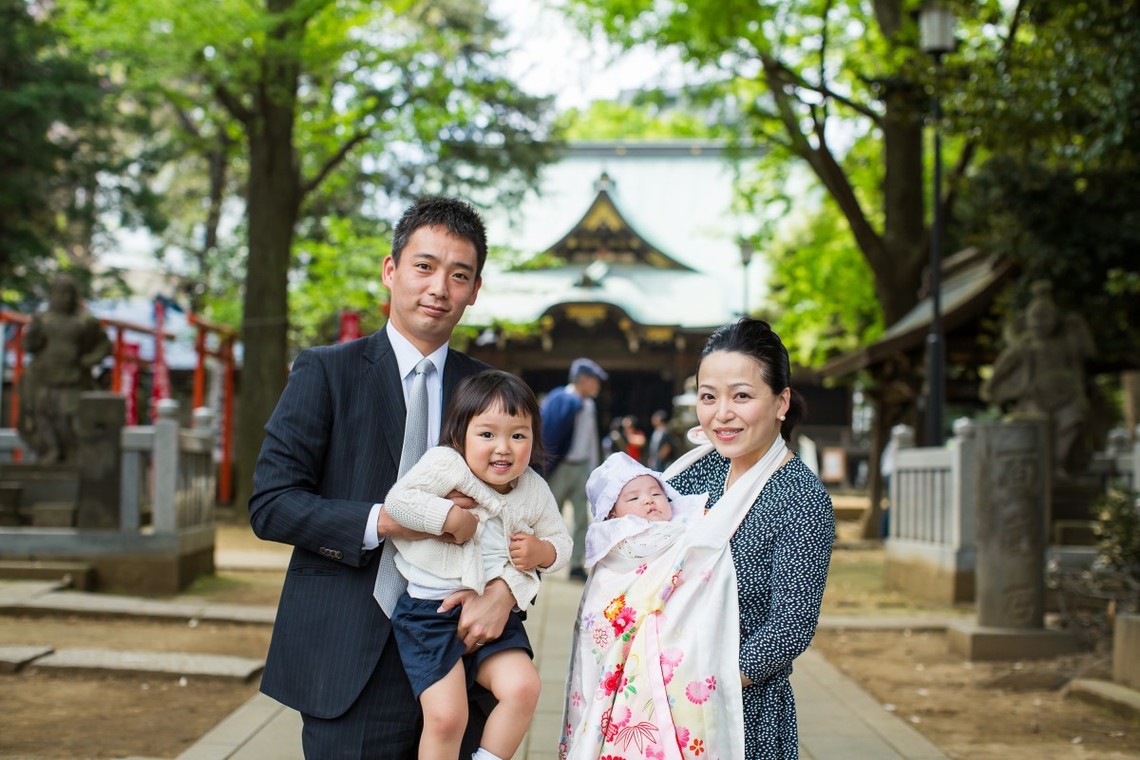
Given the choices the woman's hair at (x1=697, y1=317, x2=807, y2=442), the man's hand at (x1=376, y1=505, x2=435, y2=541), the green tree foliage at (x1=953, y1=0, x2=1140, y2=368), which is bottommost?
the man's hand at (x1=376, y1=505, x2=435, y2=541)

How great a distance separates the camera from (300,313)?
2256 centimetres

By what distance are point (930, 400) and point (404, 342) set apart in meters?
10.9

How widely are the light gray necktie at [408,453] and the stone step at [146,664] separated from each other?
4460 millimetres

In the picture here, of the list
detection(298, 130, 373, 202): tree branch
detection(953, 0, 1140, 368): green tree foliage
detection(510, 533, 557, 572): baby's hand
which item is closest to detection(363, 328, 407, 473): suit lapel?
detection(510, 533, 557, 572): baby's hand

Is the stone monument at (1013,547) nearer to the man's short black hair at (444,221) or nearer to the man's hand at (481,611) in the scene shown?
the man's short black hair at (444,221)

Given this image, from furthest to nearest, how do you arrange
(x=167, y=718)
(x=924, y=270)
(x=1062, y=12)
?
(x=924, y=270) → (x=1062, y=12) → (x=167, y=718)

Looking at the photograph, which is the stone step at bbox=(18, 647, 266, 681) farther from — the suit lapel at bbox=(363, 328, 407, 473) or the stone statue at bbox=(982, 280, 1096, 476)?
the stone statue at bbox=(982, 280, 1096, 476)

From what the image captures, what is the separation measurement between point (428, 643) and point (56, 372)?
10.5m

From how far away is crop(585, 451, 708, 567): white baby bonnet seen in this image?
2957mm

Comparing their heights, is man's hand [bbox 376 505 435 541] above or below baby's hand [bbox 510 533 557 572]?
above

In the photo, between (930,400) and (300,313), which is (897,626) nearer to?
(930,400)

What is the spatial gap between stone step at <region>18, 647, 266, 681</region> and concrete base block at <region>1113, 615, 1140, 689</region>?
4.83 meters

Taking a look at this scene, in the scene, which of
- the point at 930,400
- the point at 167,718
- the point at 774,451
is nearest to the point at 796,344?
the point at 930,400

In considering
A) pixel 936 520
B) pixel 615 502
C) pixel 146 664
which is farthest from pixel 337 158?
pixel 615 502
